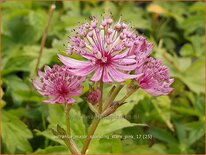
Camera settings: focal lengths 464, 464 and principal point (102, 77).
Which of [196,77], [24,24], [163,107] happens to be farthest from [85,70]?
[24,24]

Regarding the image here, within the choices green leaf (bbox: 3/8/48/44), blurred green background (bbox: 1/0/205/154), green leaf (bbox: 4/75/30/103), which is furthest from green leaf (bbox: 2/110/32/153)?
green leaf (bbox: 3/8/48/44)

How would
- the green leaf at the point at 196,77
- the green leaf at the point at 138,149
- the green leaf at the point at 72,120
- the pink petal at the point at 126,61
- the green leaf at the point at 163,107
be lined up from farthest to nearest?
1. the green leaf at the point at 196,77
2. the green leaf at the point at 163,107
3. the green leaf at the point at 138,149
4. the green leaf at the point at 72,120
5. the pink petal at the point at 126,61

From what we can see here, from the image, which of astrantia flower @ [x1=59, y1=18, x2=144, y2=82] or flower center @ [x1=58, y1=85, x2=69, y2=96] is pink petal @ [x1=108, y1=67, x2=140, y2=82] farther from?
flower center @ [x1=58, y1=85, x2=69, y2=96]

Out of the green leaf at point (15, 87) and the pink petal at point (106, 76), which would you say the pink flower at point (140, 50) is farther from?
the green leaf at point (15, 87)

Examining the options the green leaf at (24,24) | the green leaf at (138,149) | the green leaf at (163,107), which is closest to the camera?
the green leaf at (138,149)

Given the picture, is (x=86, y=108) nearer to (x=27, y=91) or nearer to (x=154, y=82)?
(x=27, y=91)

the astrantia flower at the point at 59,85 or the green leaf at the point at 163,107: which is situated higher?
the astrantia flower at the point at 59,85

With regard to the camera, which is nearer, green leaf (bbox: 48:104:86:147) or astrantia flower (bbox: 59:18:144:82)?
astrantia flower (bbox: 59:18:144:82)

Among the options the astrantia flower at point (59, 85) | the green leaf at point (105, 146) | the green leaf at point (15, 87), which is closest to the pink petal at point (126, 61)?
the astrantia flower at point (59, 85)
